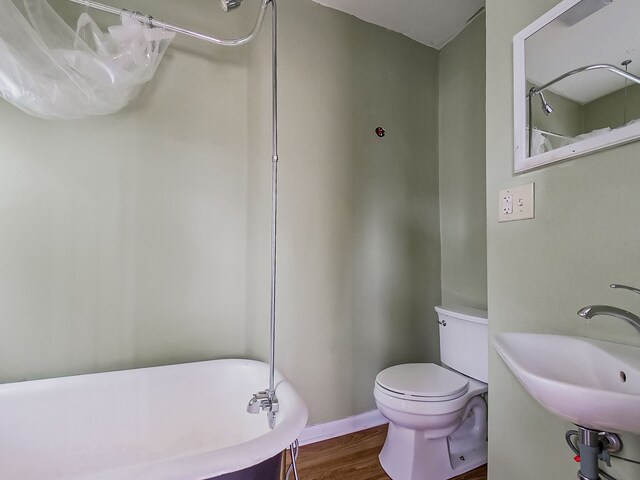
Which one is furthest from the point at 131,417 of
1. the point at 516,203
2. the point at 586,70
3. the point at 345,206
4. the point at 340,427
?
the point at 586,70

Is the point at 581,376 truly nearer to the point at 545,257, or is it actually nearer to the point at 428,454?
the point at 545,257

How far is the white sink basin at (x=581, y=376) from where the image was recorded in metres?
0.58

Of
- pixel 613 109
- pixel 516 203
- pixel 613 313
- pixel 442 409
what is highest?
pixel 613 109

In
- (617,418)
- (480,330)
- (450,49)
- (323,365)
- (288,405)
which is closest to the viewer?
(617,418)

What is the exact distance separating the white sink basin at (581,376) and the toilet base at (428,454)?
30.2 inches

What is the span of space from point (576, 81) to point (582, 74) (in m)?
0.02

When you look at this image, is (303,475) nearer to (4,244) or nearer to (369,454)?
(369,454)

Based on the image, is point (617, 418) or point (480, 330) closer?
point (617, 418)

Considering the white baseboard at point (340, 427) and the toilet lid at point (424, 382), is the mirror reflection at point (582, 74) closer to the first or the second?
the toilet lid at point (424, 382)

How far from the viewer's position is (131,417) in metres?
1.14

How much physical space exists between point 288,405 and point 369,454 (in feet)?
2.89

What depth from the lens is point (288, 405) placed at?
94 cm

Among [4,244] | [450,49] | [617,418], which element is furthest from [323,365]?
[450,49]

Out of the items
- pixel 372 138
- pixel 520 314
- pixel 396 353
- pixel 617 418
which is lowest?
pixel 396 353
